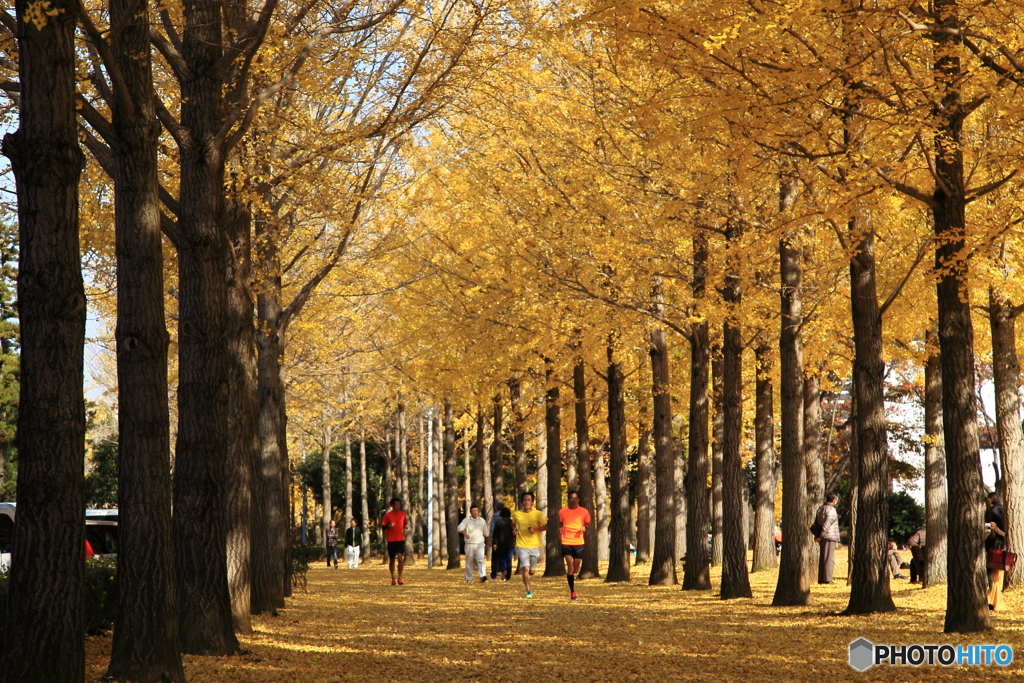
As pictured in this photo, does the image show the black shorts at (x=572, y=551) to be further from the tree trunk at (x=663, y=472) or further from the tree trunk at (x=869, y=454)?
the tree trunk at (x=869, y=454)

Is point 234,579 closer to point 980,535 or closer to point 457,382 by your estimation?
point 980,535

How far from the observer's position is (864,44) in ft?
33.6

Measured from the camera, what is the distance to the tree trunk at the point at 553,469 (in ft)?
83.7

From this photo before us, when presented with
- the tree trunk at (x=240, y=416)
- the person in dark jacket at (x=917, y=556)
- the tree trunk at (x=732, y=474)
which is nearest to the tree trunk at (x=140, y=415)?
the tree trunk at (x=240, y=416)

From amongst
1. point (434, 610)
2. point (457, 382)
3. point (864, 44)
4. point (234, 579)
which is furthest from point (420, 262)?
point (864, 44)

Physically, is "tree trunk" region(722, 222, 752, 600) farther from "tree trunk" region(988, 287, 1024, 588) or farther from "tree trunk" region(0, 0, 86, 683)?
"tree trunk" region(0, 0, 86, 683)

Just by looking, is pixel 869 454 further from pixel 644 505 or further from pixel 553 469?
pixel 644 505

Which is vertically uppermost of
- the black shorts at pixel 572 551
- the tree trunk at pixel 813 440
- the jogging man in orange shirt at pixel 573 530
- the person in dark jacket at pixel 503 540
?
the tree trunk at pixel 813 440

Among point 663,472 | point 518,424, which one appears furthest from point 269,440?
point 518,424

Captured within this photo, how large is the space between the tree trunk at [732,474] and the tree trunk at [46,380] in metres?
11.6

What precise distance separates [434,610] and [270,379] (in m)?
4.33

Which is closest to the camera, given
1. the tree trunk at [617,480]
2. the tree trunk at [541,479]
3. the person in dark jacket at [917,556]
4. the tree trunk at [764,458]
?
the person in dark jacket at [917,556]

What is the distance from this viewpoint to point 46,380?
6.46 m

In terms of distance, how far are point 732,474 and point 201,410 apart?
9.76 metres
